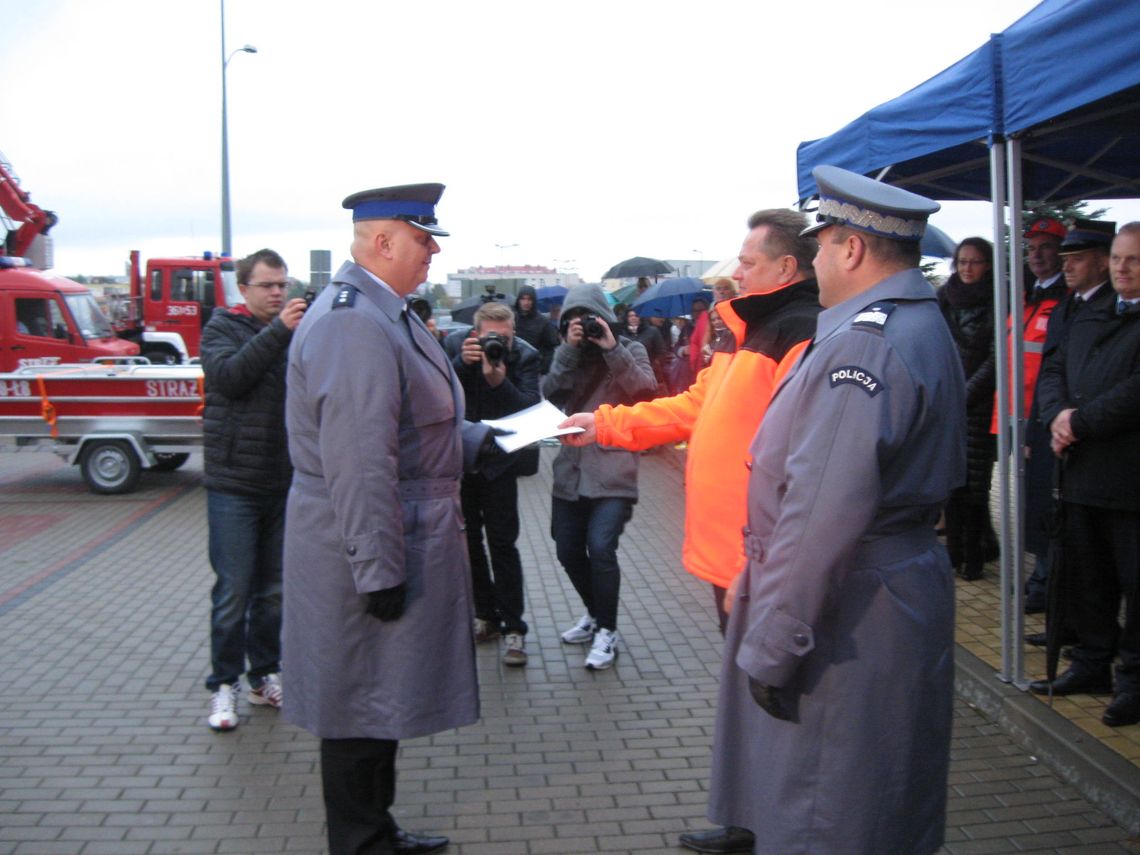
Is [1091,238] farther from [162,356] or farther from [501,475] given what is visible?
[162,356]

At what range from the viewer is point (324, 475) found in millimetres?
2967

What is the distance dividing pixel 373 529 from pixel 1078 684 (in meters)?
3.41

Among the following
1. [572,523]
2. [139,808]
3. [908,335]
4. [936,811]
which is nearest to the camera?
[908,335]

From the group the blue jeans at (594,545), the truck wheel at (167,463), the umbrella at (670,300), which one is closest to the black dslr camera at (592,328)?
the blue jeans at (594,545)

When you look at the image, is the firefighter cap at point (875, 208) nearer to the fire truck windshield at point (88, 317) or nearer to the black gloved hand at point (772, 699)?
the black gloved hand at point (772, 699)

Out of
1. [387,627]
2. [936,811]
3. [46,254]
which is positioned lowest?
[936,811]

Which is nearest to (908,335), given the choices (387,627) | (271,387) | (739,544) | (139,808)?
(739,544)

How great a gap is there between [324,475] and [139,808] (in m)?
1.82

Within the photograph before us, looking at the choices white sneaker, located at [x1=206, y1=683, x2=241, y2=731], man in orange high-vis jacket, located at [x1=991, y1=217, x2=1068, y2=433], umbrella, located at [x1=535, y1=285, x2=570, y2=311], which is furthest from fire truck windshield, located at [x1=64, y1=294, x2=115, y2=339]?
man in orange high-vis jacket, located at [x1=991, y1=217, x2=1068, y2=433]

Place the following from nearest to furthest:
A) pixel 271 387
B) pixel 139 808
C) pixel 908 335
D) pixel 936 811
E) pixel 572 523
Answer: pixel 908 335, pixel 936 811, pixel 139 808, pixel 271 387, pixel 572 523

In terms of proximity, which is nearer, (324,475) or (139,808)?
(324,475)

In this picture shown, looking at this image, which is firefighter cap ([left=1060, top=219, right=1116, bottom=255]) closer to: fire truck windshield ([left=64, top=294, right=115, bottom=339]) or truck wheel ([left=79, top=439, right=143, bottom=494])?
truck wheel ([left=79, top=439, right=143, bottom=494])

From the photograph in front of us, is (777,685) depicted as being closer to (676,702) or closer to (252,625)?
(676,702)

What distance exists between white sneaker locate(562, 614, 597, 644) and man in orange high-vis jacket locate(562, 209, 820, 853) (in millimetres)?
2440
